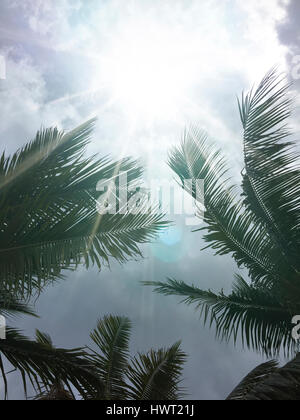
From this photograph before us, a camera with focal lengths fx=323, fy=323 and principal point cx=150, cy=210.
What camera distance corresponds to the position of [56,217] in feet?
9.78

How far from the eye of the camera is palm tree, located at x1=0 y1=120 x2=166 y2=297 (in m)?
2.85

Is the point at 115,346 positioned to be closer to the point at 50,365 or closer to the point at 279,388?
the point at 50,365

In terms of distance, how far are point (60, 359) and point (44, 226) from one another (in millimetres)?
1245

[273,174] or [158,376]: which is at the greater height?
[273,174]

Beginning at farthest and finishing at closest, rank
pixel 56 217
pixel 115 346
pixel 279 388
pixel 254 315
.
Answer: pixel 115 346 → pixel 254 315 → pixel 56 217 → pixel 279 388

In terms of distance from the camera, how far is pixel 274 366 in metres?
4.41

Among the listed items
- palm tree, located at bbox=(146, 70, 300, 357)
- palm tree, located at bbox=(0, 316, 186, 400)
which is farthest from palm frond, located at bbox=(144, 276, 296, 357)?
palm tree, located at bbox=(0, 316, 186, 400)

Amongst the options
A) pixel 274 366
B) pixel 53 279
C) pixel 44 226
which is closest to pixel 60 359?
pixel 53 279

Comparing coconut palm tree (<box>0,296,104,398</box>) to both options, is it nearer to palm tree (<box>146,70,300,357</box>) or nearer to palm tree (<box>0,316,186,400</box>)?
palm tree (<box>0,316,186,400</box>)

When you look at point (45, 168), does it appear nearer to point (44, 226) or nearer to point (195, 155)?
point (44, 226)

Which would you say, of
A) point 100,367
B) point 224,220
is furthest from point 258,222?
point 100,367

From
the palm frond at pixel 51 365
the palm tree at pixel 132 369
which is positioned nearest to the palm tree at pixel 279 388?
the palm frond at pixel 51 365

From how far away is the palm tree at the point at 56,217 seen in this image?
2.85 metres

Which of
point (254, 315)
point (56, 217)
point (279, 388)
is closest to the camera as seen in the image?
point (279, 388)
